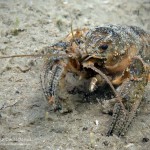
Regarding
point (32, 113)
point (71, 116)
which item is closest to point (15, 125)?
point (32, 113)

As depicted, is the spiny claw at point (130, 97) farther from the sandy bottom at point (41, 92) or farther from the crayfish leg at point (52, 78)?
the crayfish leg at point (52, 78)

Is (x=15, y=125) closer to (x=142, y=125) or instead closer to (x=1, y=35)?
(x=142, y=125)

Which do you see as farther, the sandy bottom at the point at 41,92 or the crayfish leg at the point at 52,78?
the crayfish leg at the point at 52,78

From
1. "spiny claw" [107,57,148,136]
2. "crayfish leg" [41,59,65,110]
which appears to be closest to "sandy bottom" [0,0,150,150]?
"spiny claw" [107,57,148,136]

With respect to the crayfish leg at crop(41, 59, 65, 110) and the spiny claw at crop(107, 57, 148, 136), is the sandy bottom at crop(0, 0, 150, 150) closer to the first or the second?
the spiny claw at crop(107, 57, 148, 136)

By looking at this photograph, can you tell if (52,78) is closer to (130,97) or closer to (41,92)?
(41,92)

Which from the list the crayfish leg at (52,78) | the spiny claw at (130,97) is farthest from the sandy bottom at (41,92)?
the crayfish leg at (52,78)

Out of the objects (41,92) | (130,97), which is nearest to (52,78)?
(41,92)

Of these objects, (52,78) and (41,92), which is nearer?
(52,78)
